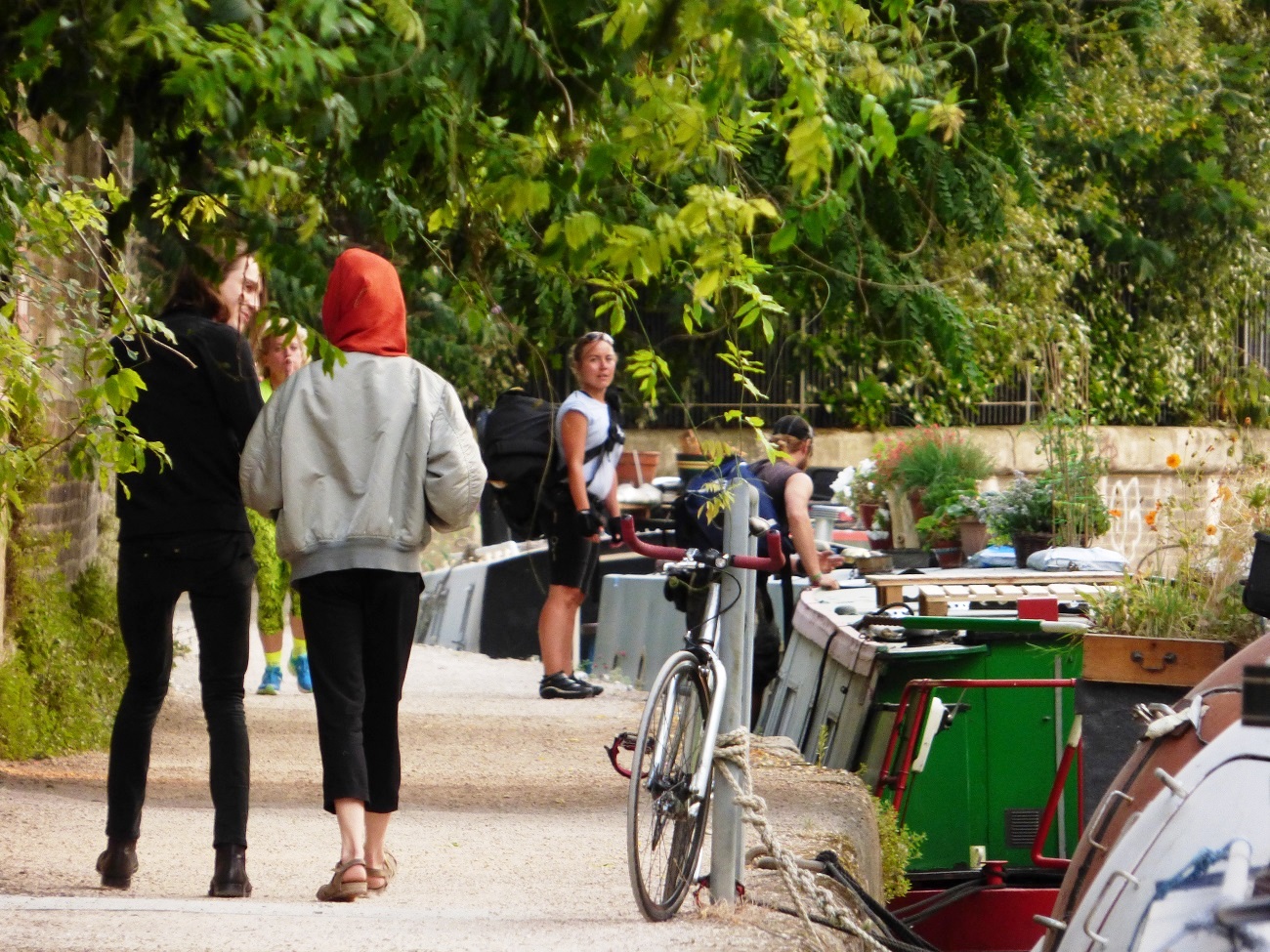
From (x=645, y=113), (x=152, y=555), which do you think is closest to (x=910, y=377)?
(x=152, y=555)

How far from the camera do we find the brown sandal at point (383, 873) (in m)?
5.30

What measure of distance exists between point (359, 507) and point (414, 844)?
1911 millimetres

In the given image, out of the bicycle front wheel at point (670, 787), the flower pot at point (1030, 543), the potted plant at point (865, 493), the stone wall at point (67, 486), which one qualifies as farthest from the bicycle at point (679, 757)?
the potted plant at point (865, 493)

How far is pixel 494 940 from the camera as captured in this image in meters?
4.46

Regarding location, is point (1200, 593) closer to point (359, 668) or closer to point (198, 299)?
point (359, 668)

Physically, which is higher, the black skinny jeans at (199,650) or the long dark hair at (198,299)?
the long dark hair at (198,299)

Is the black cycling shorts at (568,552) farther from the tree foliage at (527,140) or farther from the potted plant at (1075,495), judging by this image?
the potted plant at (1075,495)

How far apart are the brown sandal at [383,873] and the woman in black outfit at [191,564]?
351 millimetres

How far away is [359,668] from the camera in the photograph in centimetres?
515

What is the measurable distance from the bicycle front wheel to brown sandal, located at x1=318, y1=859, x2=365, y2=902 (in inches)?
33.1

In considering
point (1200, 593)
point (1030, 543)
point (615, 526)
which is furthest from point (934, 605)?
point (615, 526)

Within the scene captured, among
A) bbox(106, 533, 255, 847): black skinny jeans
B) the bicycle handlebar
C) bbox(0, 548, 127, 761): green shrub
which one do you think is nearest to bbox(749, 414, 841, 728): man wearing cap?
bbox(0, 548, 127, 761): green shrub

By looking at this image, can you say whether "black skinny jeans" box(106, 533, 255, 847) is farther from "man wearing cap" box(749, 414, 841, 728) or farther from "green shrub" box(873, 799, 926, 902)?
"man wearing cap" box(749, 414, 841, 728)

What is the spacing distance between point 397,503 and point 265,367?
8.69 ft
